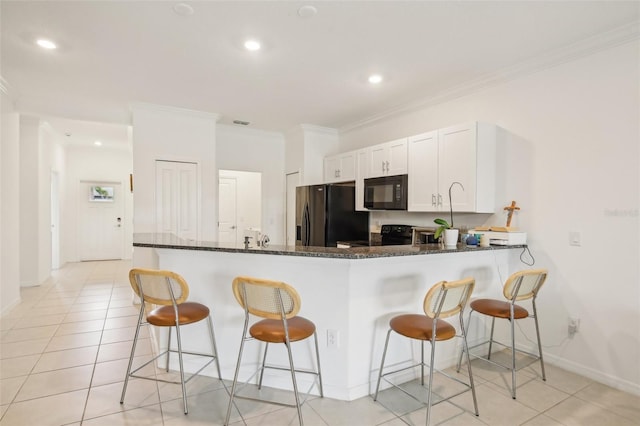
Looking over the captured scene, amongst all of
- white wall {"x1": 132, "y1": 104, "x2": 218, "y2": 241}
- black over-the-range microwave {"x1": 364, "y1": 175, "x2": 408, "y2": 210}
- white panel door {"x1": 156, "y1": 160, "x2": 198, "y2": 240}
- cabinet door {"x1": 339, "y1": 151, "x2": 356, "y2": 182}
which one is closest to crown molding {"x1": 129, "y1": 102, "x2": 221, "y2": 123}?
white wall {"x1": 132, "y1": 104, "x2": 218, "y2": 241}

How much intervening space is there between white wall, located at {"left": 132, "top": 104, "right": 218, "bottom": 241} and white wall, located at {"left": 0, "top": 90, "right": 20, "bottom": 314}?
1.37 m

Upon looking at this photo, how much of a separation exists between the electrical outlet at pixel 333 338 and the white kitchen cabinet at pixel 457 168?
1811 millimetres

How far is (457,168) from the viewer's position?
3365 mm

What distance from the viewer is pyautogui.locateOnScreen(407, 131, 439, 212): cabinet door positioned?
11.9 feet

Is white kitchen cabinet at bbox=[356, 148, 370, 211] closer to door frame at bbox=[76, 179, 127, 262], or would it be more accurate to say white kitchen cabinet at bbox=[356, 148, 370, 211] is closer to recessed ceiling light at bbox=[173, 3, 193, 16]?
recessed ceiling light at bbox=[173, 3, 193, 16]

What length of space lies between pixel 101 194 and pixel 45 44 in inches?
250

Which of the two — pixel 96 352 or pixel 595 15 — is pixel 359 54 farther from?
pixel 96 352

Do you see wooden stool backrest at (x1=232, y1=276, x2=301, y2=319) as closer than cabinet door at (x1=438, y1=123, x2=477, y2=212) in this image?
Yes

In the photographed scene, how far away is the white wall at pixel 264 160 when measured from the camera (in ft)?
18.3

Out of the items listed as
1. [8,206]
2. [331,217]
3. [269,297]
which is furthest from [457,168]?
[8,206]

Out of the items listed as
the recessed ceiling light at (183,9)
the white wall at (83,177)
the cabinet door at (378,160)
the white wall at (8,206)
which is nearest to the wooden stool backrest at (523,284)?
the cabinet door at (378,160)

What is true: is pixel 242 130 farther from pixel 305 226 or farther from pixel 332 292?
pixel 332 292

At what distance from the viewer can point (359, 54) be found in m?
2.94

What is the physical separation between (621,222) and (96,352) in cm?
449
